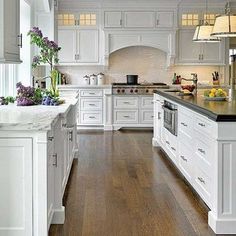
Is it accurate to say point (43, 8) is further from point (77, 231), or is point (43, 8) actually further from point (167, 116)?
point (77, 231)

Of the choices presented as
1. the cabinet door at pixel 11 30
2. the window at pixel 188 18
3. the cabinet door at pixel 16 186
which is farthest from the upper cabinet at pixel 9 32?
the window at pixel 188 18

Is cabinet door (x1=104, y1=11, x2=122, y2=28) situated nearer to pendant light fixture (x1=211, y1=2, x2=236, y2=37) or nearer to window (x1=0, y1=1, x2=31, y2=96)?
window (x1=0, y1=1, x2=31, y2=96)

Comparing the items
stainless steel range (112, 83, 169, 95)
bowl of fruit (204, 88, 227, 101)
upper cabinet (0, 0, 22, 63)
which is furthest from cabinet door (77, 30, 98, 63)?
upper cabinet (0, 0, 22, 63)

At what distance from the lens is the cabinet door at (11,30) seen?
3.83m

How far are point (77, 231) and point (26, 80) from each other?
4188mm

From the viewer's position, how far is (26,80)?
7383 millimetres

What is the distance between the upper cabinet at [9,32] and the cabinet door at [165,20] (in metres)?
6.22

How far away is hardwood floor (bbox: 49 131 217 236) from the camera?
3.73m

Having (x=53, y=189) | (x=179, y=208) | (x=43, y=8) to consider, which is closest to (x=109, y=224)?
(x=53, y=189)

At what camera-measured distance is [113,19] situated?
10.2m

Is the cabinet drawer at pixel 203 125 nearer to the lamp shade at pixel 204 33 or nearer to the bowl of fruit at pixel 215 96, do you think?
the bowl of fruit at pixel 215 96

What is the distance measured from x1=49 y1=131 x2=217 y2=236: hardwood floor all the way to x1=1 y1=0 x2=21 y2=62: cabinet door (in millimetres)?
1485

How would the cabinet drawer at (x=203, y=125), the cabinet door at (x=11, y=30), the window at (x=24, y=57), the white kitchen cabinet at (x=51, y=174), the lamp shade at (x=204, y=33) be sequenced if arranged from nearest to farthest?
the white kitchen cabinet at (x=51, y=174) → the cabinet door at (x=11, y=30) → the cabinet drawer at (x=203, y=125) → the lamp shade at (x=204, y=33) → the window at (x=24, y=57)

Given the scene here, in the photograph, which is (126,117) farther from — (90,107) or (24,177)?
(24,177)
